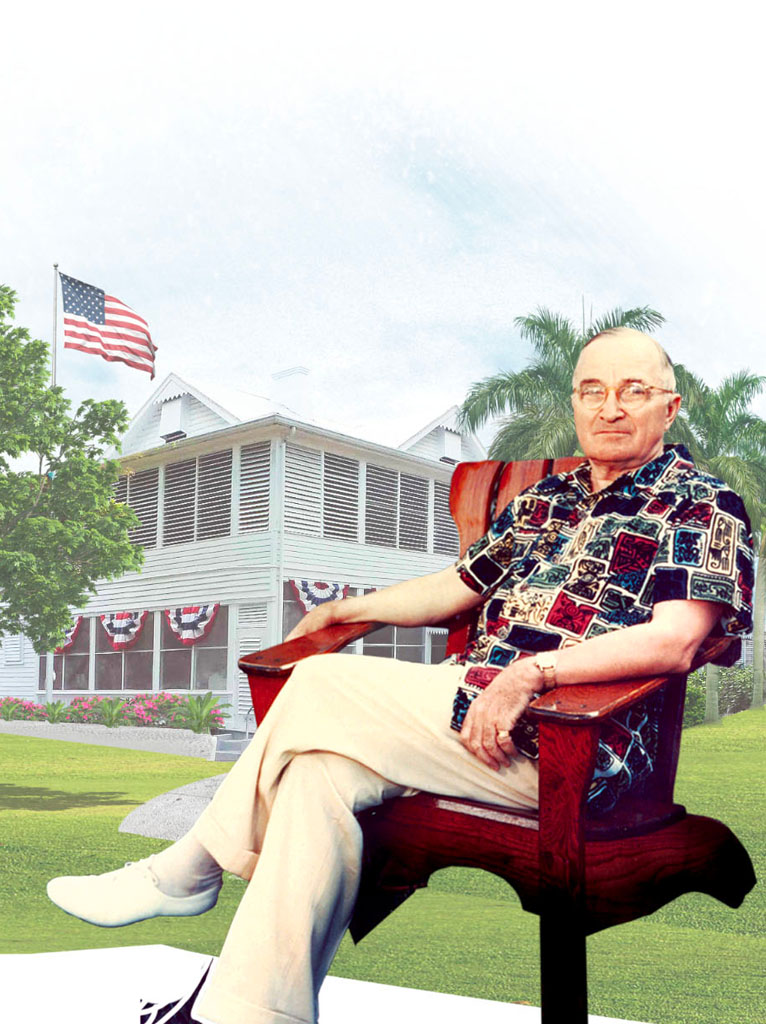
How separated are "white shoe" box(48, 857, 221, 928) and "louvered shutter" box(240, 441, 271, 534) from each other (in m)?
13.0

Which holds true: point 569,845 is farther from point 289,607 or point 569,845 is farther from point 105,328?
point 289,607

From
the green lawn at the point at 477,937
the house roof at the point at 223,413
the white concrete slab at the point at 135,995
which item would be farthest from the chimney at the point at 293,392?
the white concrete slab at the point at 135,995

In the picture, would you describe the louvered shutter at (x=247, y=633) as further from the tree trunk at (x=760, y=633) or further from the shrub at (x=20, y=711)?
the tree trunk at (x=760, y=633)

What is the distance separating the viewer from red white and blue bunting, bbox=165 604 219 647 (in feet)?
49.5

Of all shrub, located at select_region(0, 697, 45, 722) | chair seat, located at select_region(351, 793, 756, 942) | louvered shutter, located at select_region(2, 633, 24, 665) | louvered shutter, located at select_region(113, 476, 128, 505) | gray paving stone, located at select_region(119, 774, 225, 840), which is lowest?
shrub, located at select_region(0, 697, 45, 722)

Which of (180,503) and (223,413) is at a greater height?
(223,413)

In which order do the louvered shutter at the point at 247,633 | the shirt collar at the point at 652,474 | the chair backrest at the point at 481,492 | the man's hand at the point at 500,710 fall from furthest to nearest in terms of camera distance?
the louvered shutter at the point at 247,633, the chair backrest at the point at 481,492, the shirt collar at the point at 652,474, the man's hand at the point at 500,710

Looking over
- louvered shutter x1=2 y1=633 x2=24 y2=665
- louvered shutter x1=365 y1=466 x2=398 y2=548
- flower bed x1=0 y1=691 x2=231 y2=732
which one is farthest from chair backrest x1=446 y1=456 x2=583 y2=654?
louvered shutter x1=2 y1=633 x2=24 y2=665

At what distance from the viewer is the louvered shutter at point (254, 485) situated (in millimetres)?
14891

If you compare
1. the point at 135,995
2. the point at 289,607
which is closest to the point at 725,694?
the point at 289,607

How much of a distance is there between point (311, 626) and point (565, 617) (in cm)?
53

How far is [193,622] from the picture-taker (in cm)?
1529

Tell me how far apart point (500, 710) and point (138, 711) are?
45.6 feet

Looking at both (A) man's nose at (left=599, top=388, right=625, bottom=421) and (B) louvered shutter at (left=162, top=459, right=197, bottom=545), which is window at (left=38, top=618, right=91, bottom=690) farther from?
(A) man's nose at (left=599, top=388, right=625, bottom=421)
